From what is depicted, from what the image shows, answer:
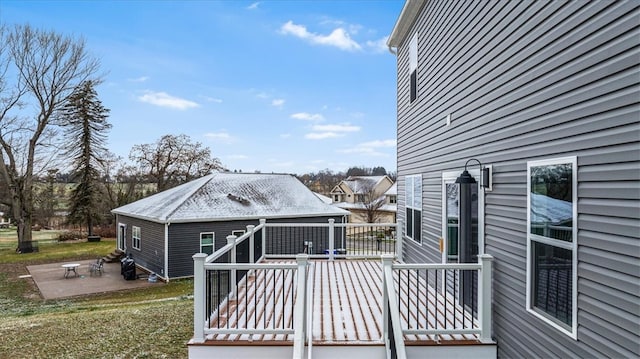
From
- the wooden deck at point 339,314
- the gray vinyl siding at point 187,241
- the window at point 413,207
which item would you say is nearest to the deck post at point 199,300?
the wooden deck at point 339,314

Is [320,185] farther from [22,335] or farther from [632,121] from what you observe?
[632,121]

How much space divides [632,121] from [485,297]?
229 cm

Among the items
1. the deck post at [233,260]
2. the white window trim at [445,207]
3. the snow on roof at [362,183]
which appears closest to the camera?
the white window trim at [445,207]

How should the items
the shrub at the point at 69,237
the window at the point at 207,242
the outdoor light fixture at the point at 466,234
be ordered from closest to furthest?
1. the outdoor light fixture at the point at 466,234
2. the window at the point at 207,242
3. the shrub at the point at 69,237

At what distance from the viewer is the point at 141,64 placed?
1820 cm

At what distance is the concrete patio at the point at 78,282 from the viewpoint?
12414 millimetres

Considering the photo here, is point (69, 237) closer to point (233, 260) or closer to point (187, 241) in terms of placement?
point (187, 241)

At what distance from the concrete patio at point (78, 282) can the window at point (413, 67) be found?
1165 centimetres

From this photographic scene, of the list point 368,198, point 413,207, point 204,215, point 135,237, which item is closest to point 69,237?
point 135,237

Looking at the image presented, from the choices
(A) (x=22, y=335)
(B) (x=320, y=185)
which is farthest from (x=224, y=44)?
(B) (x=320, y=185)

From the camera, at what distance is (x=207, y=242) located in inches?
589

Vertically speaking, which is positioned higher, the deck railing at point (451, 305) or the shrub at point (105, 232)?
the deck railing at point (451, 305)

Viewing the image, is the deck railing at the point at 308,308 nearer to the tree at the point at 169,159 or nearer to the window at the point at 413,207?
the window at the point at 413,207

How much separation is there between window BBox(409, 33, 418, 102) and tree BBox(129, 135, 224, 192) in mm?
25701
